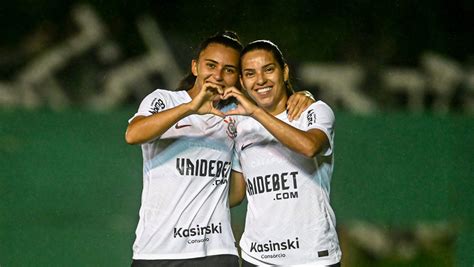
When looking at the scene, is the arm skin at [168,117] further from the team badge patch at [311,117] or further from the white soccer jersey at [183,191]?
the team badge patch at [311,117]

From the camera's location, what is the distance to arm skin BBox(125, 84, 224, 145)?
342 centimetres

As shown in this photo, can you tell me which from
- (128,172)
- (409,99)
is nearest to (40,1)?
(128,172)

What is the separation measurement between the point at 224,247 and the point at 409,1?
2647 mm

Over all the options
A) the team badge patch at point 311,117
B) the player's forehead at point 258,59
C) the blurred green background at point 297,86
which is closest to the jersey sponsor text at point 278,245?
the team badge patch at point 311,117

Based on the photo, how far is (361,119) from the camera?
17.3ft

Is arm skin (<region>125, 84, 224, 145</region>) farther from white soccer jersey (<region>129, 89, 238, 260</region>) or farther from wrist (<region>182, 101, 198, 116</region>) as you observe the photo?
white soccer jersey (<region>129, 89, 238, 260</region>)

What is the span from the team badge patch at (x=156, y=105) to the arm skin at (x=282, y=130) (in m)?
0.37

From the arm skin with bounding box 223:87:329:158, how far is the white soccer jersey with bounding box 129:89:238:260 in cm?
36

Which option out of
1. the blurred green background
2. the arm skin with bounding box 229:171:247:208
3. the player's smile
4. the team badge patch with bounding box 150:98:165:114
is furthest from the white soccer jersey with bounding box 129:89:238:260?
the blurred green background

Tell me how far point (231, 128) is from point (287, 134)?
1.66 ft

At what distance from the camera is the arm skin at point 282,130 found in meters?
3.38

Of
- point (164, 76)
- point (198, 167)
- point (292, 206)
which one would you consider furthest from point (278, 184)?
point (164, 76)

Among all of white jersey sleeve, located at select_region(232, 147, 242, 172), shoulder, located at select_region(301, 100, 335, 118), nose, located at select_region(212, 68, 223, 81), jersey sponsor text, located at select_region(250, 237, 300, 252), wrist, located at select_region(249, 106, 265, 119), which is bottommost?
jersey sponsor text, located at select_region(250, 237, 300, 252)

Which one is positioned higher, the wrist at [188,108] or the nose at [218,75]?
the nose at [218,75]
